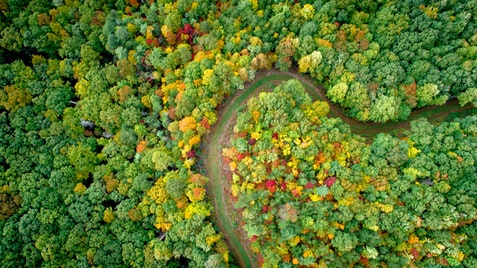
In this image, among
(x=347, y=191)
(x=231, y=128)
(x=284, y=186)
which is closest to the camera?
(x=347, y=191)

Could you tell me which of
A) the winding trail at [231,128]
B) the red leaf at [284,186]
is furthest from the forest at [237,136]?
the winding trail at [231,128]

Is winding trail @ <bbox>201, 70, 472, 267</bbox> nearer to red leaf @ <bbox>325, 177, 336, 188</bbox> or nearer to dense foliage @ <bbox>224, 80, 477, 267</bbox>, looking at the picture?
dense foliage @ <bbox>224, 80, 477, 267</bbox>

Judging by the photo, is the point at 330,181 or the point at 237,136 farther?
the point at 237,136

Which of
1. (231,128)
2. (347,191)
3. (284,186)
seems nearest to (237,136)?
(231,128)

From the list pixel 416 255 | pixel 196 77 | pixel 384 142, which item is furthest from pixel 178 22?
pixel 416 255

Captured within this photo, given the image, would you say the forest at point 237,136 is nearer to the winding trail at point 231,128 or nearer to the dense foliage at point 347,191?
the dense foliage at point 347,191

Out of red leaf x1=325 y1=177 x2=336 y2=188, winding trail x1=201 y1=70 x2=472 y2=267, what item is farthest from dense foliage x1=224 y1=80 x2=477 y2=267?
winding trail x1=201 y1=70 x2=472 y2=267

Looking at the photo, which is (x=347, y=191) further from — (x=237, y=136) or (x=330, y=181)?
(x=237, y=136)
